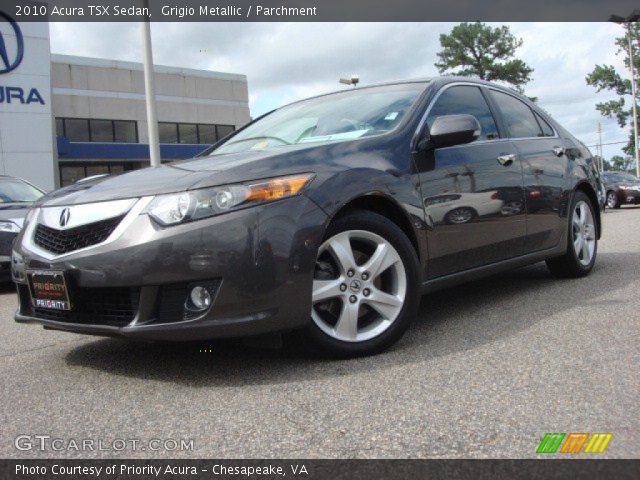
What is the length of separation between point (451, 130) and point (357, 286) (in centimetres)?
109

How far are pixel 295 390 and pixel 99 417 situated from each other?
78cm

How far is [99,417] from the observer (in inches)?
98.0

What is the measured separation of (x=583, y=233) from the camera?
17.5ft

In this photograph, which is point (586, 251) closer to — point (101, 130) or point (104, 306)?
point (104, 306)

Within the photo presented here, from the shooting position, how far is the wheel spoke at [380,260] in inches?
124

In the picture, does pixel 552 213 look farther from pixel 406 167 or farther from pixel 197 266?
pixel 197 266

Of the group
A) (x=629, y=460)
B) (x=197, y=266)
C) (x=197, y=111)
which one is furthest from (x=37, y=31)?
(x=629, y=460)

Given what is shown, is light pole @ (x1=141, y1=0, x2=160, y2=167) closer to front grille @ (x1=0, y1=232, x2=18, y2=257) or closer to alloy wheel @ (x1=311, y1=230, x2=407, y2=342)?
front grille @ (x1=0, y1=232, x2=18, y2=257)

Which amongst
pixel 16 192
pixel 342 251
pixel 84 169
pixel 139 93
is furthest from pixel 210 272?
pixel 139 93

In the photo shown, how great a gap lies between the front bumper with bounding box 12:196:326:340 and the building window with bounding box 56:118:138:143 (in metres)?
31.8

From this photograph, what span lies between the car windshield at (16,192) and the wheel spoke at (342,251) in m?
5.67

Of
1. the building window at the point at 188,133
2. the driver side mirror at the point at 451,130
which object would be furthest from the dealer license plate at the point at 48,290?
the building window at the point at 188,133

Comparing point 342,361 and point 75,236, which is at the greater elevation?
point 75,236

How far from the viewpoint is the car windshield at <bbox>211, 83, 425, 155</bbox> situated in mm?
3668
